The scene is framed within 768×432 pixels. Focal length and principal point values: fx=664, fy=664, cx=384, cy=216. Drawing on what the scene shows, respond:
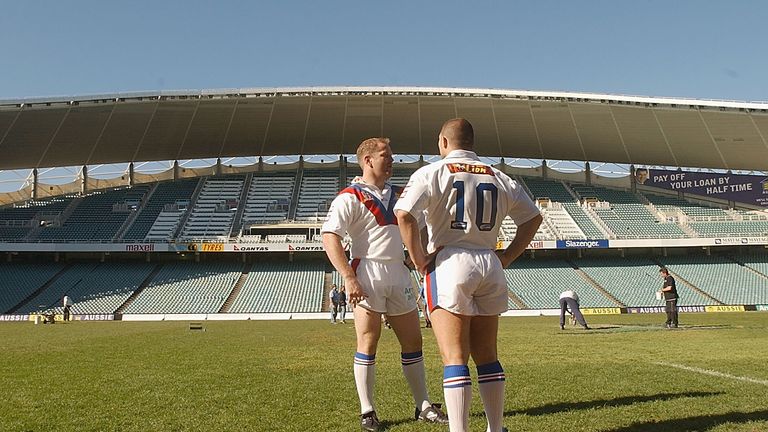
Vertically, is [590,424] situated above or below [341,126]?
below

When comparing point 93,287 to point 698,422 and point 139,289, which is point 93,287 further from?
point 698,422

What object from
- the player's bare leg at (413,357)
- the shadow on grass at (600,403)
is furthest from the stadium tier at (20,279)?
the shadow on grass at (600,403)

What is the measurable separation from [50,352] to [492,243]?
10898mm

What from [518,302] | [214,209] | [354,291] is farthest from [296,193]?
[354,291]

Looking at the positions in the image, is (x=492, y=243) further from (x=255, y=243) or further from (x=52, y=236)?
(x=52, y=236)

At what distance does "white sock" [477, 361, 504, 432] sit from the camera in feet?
14.5

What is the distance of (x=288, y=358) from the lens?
1084 centimetres

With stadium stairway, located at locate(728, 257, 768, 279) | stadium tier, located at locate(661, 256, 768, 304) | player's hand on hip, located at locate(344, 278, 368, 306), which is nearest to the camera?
player's hand on hip, located at locate(344, 278, 368, 306)

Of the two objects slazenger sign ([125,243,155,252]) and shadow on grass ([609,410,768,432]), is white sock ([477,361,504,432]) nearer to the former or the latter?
shadow on grass ([609,410,768,432])

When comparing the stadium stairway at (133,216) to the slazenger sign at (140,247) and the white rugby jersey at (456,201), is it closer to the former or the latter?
the slazenger sign at (140,247)

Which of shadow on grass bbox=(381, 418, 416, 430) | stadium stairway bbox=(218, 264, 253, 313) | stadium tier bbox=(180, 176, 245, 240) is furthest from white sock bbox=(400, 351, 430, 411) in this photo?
stadium tier bbox=(180, 176, 245, 240)

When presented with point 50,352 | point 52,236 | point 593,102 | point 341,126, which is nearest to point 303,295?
point 341,126

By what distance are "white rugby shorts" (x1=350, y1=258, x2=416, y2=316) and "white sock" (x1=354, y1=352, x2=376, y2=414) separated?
0.43 m

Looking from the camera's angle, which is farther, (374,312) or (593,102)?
(593,102)
